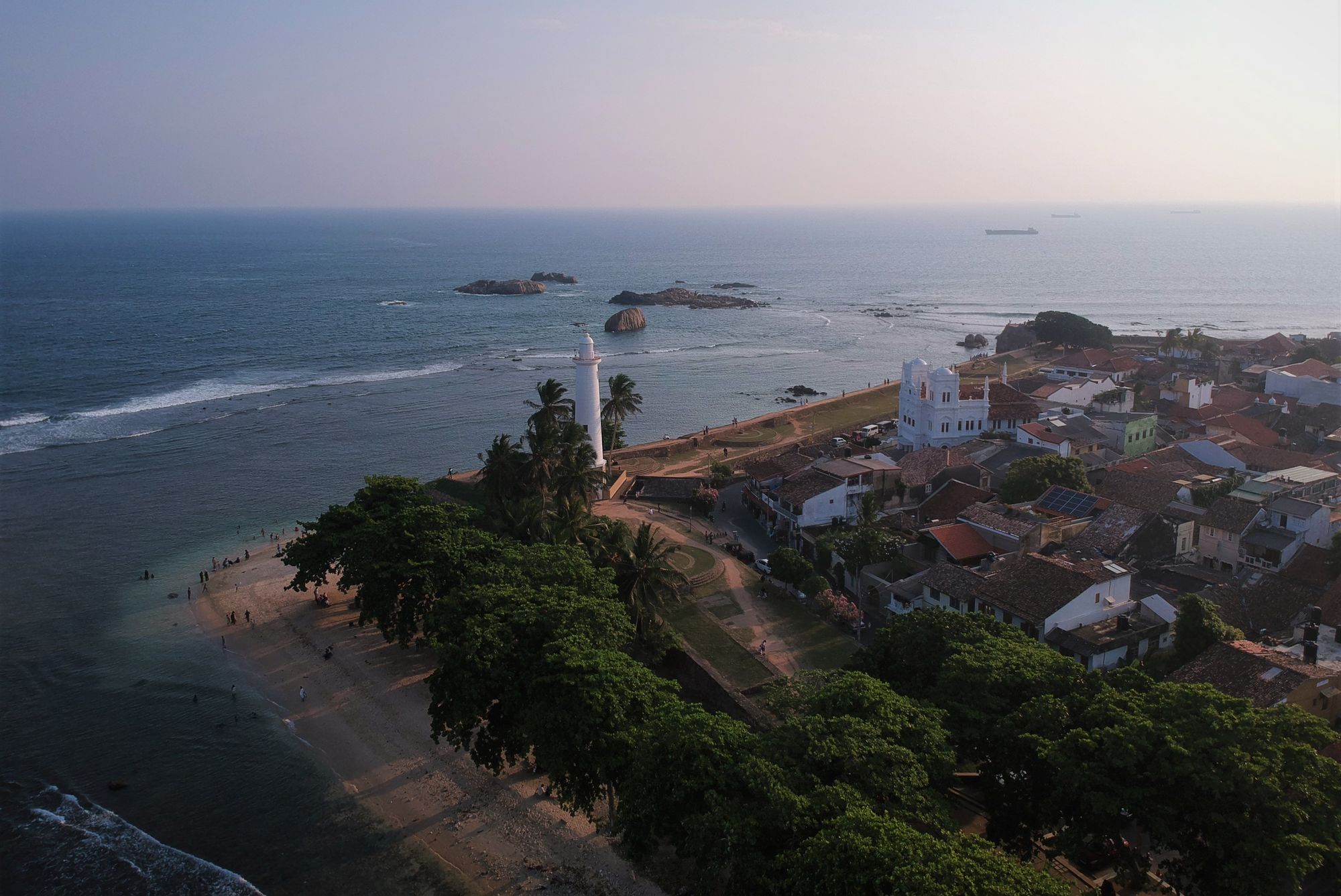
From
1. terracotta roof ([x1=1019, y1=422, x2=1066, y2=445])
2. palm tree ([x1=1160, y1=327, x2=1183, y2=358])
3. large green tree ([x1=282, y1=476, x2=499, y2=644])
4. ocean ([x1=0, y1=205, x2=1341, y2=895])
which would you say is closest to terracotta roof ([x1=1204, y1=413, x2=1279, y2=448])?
terracotta roof ([x1=1019, y1=422, x2=1066, y2=445])

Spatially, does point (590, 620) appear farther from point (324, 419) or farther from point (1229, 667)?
point (324, 419)

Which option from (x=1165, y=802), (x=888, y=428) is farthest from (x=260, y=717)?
(x=888, y=428)

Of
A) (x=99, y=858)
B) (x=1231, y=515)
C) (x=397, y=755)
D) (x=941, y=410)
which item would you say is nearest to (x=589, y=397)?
(x=941, y=410)

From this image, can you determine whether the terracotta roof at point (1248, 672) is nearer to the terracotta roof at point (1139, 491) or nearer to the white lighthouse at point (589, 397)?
the terracotta roof at point (1139, 491)

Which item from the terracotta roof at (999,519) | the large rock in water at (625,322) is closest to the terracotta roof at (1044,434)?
the terracotta roof at (999,519)

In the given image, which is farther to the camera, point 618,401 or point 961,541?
point 618,401

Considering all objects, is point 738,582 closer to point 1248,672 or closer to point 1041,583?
point 1041,583
